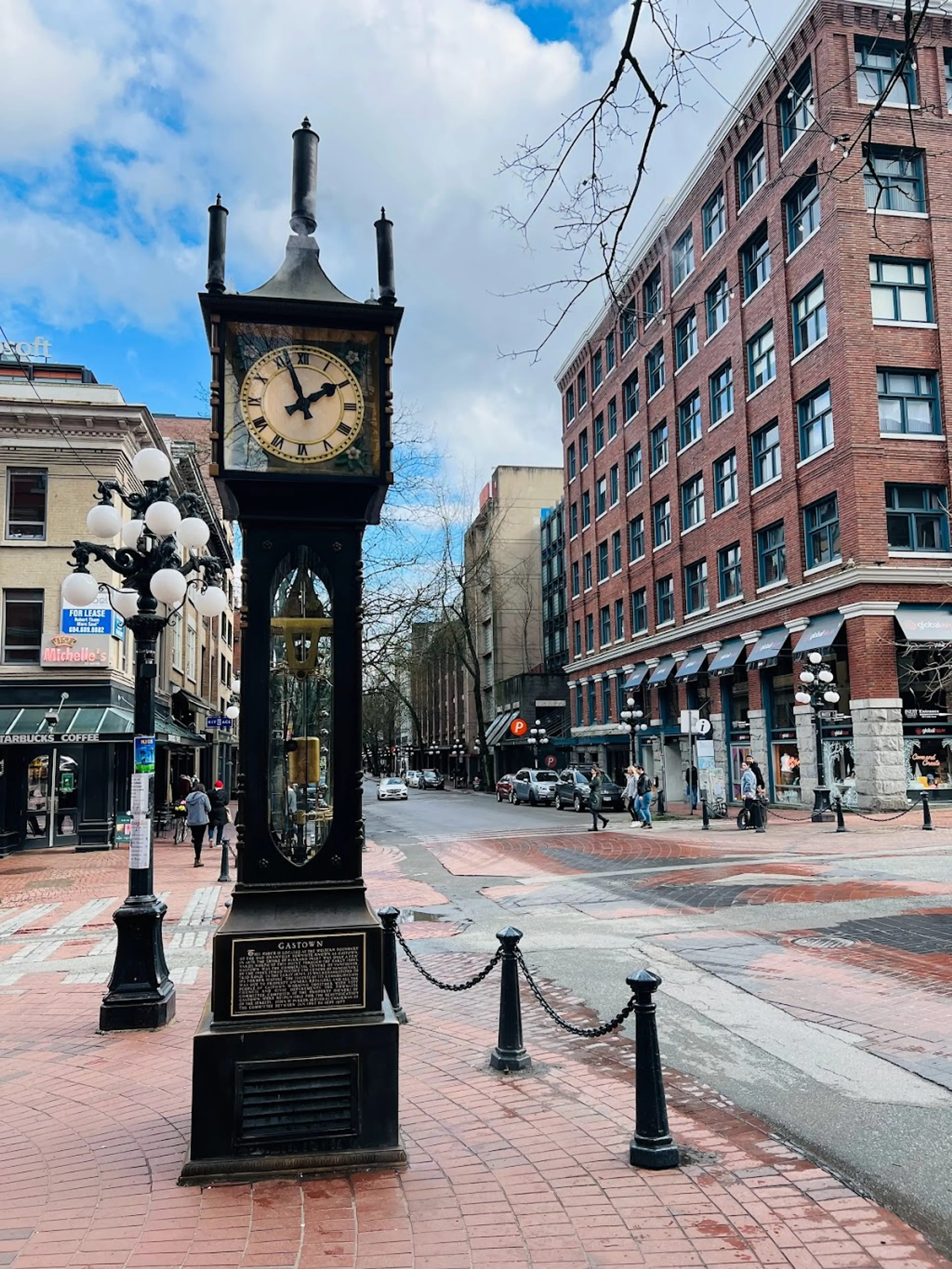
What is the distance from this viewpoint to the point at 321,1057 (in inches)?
186

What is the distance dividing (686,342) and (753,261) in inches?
214

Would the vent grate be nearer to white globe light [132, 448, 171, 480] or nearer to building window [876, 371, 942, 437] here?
white globe light [132, 448, 171, 480]

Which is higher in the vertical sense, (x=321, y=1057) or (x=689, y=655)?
(x=689, y=655)

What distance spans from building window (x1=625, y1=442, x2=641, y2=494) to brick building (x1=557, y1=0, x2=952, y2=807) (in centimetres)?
430

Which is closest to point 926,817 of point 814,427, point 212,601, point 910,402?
point 910,402

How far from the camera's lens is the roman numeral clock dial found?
5324 millimetres

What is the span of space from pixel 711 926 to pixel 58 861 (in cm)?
1658

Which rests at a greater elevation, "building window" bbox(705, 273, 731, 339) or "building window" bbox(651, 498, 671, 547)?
"building window" bbox(705, 273, 731, 339)

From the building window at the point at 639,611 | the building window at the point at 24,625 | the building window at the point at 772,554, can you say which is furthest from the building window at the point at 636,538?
the building window at the point at 24,625

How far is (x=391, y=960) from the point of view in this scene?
24.2 feet

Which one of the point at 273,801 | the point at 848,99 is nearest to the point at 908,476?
the point at 848,99

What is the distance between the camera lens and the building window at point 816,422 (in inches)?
1117

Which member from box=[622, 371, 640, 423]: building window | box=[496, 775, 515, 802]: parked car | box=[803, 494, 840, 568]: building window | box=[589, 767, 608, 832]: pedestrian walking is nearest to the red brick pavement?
box=[589, 767, 608, 832]: pedestrian walking

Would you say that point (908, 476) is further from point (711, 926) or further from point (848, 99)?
point (711, 926)
